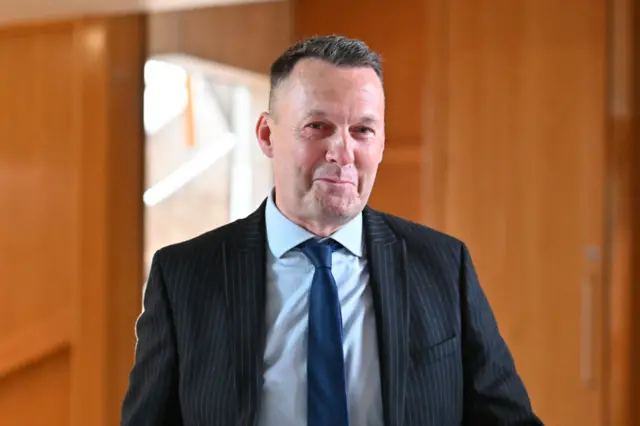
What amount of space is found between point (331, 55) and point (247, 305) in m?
0.35

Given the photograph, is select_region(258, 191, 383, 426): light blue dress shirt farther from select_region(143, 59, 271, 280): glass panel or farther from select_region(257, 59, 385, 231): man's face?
select_region(143, 59, 271, 280): glass panel

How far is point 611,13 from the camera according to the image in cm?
219

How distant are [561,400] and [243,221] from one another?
4.93ft

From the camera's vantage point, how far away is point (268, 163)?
243cm

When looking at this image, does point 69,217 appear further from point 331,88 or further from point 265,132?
point 331,88

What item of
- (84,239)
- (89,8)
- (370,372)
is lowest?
(370,372)

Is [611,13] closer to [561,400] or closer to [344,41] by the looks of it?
[561,400]

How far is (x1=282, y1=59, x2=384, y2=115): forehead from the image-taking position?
96 cm

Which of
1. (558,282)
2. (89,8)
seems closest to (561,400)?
(558,282)

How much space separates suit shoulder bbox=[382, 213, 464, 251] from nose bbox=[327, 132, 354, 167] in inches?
6.6

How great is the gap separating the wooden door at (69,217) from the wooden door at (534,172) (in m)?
0.97

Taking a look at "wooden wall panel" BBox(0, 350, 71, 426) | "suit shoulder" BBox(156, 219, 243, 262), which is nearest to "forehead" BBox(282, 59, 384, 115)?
"suit shoulder" BBox(156, 219, 243, 262)

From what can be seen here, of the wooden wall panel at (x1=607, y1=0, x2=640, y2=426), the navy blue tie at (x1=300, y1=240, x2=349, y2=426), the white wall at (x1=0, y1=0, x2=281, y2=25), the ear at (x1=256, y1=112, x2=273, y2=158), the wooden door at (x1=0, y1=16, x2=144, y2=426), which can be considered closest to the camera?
the navy blue tie at (x1=300, y1=240, x2=349, y2=426)

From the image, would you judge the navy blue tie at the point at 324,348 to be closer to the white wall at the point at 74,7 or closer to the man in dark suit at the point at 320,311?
the man in dark suit at the point at 320,311
